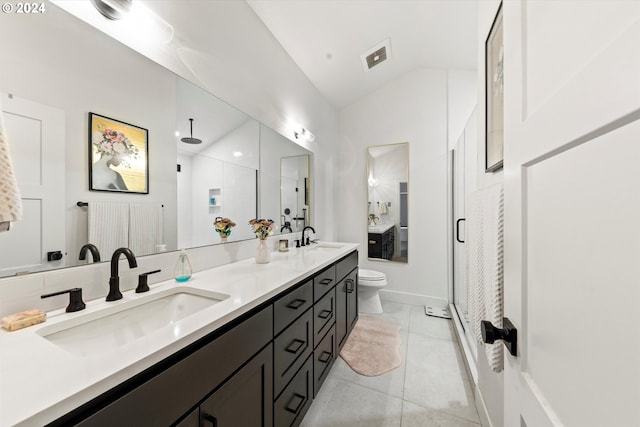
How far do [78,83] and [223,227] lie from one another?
90cm

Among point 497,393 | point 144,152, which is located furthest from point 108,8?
point 497,393

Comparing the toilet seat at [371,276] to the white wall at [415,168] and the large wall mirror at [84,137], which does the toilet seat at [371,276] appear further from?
the large wall mirror at [84,137]

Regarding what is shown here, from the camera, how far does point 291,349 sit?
117 cm

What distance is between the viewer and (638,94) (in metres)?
0.26

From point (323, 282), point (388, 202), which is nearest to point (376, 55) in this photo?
point (388, 202)

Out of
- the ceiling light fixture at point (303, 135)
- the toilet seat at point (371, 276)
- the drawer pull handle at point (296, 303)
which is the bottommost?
the toilet seat at point (371, 276)

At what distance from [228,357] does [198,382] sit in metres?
0.11

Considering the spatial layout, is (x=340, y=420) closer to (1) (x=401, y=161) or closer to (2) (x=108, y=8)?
(2) (x=108, y=8)

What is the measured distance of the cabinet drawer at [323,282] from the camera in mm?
1464

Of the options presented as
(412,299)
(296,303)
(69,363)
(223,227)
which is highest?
(223,227)

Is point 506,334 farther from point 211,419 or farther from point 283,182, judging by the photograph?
point 283,182

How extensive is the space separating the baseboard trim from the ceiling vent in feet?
9.02

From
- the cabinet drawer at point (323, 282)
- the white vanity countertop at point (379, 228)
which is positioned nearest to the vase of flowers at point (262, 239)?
the cabinet drawer at point (323, 282)

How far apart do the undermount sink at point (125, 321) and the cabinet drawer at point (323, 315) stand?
67 centimetres
